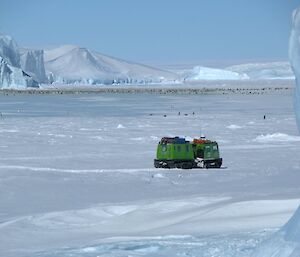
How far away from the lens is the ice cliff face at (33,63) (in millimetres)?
124062

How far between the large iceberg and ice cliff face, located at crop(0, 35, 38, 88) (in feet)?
297

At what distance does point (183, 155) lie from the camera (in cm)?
1667

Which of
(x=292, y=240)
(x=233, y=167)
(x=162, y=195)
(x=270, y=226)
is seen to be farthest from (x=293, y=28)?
(x=233, y=167)

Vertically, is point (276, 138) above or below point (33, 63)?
below

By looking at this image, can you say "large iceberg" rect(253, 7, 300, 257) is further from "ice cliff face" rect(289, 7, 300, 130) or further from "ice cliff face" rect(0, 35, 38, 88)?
"ice cliff face" rect(0, 35, 38, 88)

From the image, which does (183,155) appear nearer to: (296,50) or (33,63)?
(296,50)

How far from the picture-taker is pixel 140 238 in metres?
8.38

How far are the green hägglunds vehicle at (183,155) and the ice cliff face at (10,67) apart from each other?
80069mm

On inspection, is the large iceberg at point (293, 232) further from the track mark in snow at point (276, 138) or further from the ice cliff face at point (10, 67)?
the ice cliff face at point (10, 67)

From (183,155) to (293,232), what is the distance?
10.7m

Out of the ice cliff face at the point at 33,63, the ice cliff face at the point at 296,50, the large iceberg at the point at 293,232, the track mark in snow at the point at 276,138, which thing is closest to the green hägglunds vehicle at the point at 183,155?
the track mark in snow at the point at 276,138

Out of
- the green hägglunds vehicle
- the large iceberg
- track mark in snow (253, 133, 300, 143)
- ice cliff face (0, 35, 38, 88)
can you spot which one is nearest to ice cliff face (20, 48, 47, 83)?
ice cliff face (0, 35, 38, 88)

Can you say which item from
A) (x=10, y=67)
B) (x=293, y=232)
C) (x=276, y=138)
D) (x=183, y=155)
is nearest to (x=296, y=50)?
(x=293, y=232)

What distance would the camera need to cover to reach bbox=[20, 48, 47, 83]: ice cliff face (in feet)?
407
